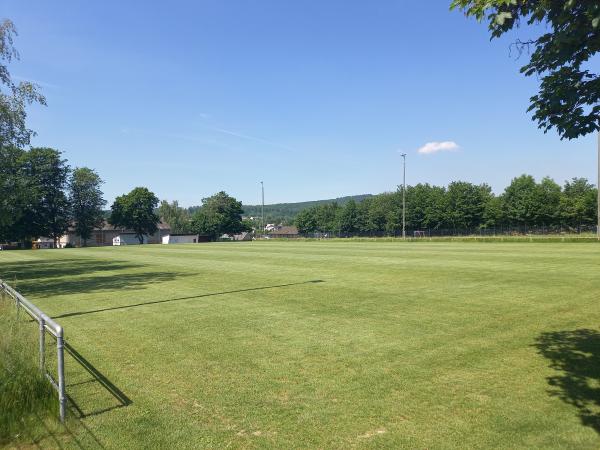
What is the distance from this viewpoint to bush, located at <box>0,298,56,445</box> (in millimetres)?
5223

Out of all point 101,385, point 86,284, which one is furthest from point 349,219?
Answer: point 101,385

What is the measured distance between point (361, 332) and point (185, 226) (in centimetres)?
15729

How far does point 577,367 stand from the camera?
6.87 metres

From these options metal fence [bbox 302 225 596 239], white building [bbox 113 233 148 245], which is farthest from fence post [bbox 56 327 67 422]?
white building [bbox 113 233 148 245]

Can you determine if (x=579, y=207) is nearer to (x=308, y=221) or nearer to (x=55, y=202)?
(x=308, y=221)

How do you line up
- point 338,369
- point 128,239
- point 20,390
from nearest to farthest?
point 20,390, point 338,369, point 128,239

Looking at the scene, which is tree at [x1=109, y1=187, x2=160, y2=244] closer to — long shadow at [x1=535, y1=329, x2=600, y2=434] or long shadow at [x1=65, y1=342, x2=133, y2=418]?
long shadow at [x1=65, y1=342, x2=133, y2=418]

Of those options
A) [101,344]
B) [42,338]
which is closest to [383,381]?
[42,338]

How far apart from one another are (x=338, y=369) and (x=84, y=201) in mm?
102688

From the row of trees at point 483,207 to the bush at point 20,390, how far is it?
99330mm

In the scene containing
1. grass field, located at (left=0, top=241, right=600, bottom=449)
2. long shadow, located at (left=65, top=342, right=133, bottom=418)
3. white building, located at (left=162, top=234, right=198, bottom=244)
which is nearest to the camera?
grass field, located at (left=0, top=241, right=600, bottom=449)

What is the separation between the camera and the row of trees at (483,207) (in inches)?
3497

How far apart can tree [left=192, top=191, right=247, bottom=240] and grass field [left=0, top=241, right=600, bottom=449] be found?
111448 millimetres

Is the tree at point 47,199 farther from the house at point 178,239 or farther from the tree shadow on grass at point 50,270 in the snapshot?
the tree shadow on grass at point 50,270
